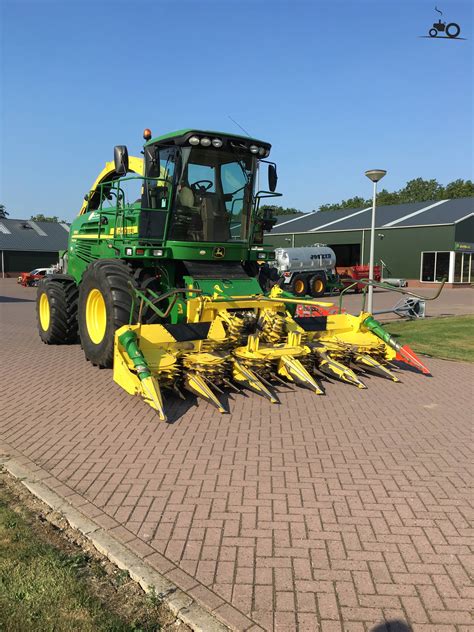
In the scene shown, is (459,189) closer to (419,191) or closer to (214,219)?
(419,191)

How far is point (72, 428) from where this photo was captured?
5.31 metres

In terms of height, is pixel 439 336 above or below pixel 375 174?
below

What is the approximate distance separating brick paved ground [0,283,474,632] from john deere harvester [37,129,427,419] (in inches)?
18.2

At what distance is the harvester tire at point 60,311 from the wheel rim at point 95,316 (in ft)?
6.46

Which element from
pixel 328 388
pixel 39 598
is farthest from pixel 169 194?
pixel 39 598

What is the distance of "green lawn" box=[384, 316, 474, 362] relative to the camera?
391 inches

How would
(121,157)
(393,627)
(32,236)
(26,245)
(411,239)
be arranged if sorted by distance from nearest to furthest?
(393,627) < (121,157) < (411,239) < (26,245) < (32,236)

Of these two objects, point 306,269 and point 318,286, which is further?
point 318,286

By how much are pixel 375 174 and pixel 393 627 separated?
11667mm

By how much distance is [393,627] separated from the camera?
8.29 ft

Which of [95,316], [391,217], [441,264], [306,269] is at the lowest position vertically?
[95,316]

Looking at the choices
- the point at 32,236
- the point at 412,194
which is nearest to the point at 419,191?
the point at 412,194

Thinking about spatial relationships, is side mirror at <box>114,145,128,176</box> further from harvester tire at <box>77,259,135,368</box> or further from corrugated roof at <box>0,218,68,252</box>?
corrugated roof at <box>0,218,68,252</box>

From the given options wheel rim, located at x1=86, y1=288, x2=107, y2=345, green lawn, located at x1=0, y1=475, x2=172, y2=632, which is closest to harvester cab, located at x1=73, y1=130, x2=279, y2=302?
wheel rim, located at x1=86, y1=288, x2=107, y2=345
